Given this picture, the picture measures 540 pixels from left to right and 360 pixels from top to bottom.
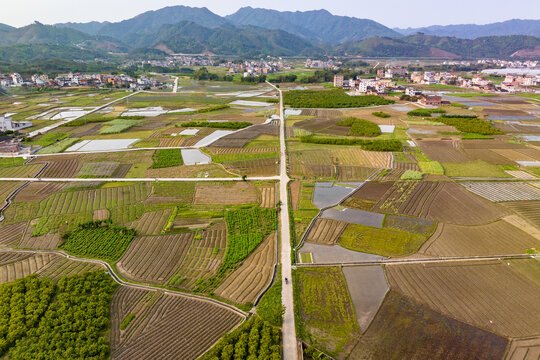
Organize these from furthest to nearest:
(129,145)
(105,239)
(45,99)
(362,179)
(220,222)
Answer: (45,99) < (129,145) < (362,179) < (220,222) < (105,239)

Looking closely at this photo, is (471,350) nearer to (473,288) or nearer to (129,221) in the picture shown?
(473,288)

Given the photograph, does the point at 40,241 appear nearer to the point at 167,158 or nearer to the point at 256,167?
the point at 167,158

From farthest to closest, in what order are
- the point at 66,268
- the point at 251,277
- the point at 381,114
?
the point at 381,114 → the point at 66,268 → the point at 251,277

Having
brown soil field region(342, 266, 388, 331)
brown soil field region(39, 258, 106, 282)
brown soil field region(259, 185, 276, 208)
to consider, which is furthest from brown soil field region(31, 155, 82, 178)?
brown soil field region(342, 266, 388, 331)

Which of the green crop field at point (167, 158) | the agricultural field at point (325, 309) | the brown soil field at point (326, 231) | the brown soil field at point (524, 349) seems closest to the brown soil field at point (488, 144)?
the brown soil field at point (326, 231)

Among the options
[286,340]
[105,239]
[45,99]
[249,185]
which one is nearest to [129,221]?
[105,239]

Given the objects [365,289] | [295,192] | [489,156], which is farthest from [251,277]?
[489,156]
